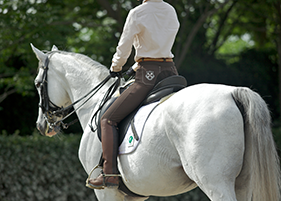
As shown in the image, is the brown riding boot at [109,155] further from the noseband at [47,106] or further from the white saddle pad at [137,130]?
the noseband at [47,106]

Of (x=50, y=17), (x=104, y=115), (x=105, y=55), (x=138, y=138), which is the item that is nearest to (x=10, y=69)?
(x=50, y=17)

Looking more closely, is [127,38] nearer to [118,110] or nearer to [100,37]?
[118,110]

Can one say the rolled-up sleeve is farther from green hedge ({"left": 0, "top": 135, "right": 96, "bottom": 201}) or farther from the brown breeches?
green hedge ({"left": 0, "top": 135, "right": 96, "bottom": 201})

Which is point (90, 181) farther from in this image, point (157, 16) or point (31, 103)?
point (31, 103)

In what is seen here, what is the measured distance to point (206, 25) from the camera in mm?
10055

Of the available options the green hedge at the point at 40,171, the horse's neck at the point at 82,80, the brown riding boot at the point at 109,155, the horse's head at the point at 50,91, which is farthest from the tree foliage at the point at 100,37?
the brown riding boot at the point at 109,155

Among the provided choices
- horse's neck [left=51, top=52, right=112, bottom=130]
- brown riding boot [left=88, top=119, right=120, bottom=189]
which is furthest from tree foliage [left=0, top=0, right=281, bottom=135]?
brown riding boot [left=88, top=119, right=120, bottom=189]

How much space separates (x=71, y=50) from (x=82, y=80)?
4.59 metres

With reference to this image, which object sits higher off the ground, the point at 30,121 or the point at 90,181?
the point at 90,181

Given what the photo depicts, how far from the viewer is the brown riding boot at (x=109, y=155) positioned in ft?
9.95

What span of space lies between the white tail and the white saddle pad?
0.83m

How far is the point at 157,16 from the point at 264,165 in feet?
5.24

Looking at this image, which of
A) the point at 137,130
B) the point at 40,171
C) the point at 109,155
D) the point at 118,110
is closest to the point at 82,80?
the point at 118,110

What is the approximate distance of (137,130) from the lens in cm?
288
